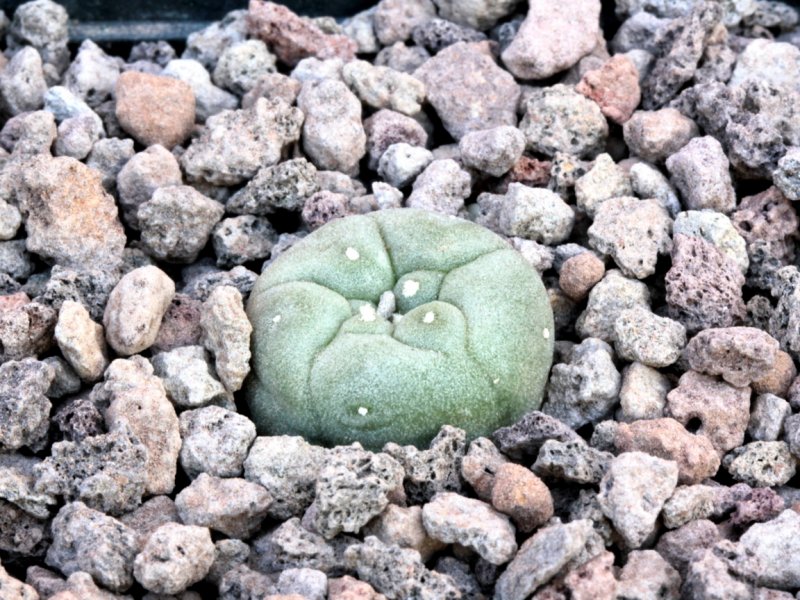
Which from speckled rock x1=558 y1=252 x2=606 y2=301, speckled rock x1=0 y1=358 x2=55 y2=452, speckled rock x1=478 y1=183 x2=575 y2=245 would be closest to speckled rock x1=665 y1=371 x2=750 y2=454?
speckled rock x1=558 y1=252 x2=606 y2=301

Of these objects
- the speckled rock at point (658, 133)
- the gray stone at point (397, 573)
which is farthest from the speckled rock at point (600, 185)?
the gray stone at point (397, 573)

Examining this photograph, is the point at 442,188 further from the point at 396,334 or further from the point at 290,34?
the point at 290,34

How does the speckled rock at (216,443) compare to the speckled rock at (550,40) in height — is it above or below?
below

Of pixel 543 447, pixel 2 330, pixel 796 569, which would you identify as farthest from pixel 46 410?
pixel 796 569

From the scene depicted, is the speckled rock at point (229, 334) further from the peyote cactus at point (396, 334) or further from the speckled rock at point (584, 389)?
the speckled rock at point (584, 389)

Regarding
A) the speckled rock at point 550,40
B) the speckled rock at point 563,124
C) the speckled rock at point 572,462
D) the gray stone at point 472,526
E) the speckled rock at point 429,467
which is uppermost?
the speckled rock at point 550,40

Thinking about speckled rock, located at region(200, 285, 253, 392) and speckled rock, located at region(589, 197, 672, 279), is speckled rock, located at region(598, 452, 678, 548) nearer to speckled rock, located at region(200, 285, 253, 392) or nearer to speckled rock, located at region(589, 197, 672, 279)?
speckled rock, located at region(589, 197, 672, 279)

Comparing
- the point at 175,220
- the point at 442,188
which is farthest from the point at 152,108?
the point at 442,188
